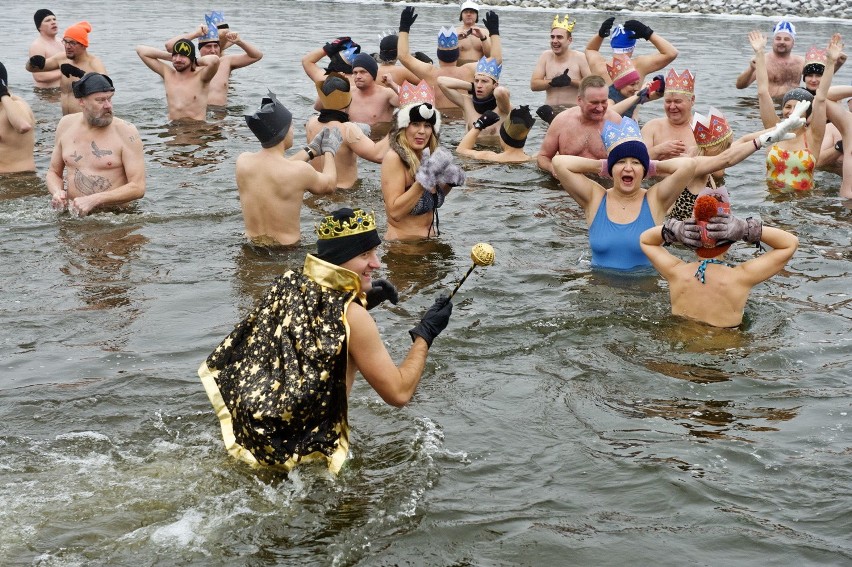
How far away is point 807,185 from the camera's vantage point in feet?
33.5

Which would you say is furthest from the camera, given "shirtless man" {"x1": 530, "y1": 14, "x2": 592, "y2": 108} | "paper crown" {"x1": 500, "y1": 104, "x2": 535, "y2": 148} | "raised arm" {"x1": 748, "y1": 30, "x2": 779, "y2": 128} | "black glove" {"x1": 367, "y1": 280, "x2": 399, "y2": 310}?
"shirtless man" {"x1": 530, "y1": 14, "x2": 592, "y2": 108}

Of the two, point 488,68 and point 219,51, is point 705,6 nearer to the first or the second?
point 219,51

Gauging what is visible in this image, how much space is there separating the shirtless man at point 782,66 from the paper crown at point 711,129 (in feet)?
23.9

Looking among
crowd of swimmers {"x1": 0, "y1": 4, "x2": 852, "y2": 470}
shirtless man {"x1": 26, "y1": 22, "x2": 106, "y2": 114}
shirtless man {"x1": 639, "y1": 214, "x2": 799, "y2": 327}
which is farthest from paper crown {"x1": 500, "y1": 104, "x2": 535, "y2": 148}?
shirtless man {"x1": 26, "y1": 22, "x2": 106, "y2": 114}

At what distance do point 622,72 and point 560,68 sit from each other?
2.40m

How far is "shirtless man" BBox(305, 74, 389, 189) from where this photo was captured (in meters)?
9.21

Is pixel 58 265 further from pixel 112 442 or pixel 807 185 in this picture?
pixel 807 185

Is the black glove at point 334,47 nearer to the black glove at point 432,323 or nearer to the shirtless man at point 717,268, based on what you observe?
the shirtless man at point 717,268

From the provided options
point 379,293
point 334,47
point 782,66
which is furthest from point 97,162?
point 782,66

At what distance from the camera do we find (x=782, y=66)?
14750 mm

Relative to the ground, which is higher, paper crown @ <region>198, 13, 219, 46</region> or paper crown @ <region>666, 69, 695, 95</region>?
paper crown @ <region>666, 69, 695, 95</region>

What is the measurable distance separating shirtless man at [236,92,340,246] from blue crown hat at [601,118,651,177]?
1.97 m

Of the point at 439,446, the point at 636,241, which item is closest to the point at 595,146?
the point at 636,241

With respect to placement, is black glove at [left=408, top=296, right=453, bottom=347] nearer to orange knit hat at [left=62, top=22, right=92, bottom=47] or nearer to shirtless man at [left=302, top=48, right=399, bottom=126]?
shirtless man at [left=302, top=48, right=399, bottom=126]
